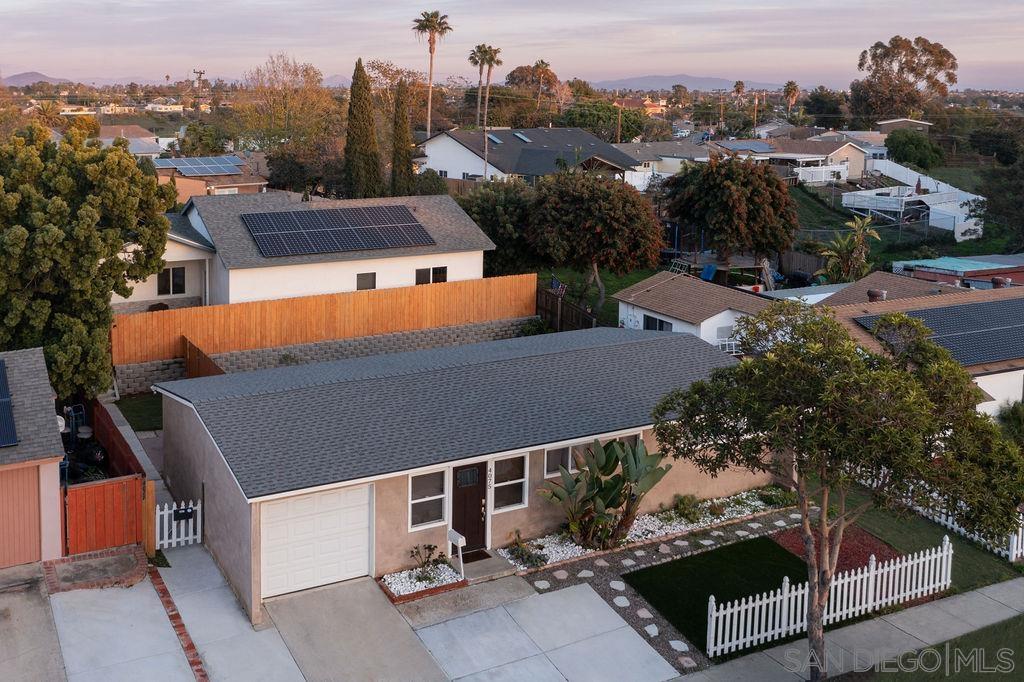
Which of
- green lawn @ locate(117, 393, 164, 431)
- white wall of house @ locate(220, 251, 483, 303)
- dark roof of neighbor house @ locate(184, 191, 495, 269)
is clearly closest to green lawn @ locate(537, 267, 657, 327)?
dark roof of neighbor house @ locate(184, 191, 495, 269)

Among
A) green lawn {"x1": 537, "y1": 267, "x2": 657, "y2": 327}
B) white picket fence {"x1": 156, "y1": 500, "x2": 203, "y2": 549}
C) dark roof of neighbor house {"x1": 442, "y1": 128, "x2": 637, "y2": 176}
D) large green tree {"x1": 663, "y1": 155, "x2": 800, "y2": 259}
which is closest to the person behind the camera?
white picket fence {"x1": 156, "y1": 500, "x2": 203, "y2": 549}

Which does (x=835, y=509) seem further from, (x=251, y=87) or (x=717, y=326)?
(x=251, y=87)

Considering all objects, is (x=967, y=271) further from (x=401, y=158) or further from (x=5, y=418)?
(x=5, y=418)

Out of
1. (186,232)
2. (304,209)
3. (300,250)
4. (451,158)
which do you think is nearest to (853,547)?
(300,250)

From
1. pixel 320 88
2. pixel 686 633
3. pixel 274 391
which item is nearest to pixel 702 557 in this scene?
pixel 686 633

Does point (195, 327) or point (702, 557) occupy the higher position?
point (195, 327)

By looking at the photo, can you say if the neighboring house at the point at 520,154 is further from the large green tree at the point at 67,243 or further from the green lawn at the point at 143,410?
the large green tree at the point at 67,243

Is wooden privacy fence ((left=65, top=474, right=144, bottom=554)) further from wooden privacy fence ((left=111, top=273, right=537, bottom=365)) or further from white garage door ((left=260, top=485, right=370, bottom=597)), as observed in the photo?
wooden privacy fence ((left=111, top=273, right=537, bottom=365))
